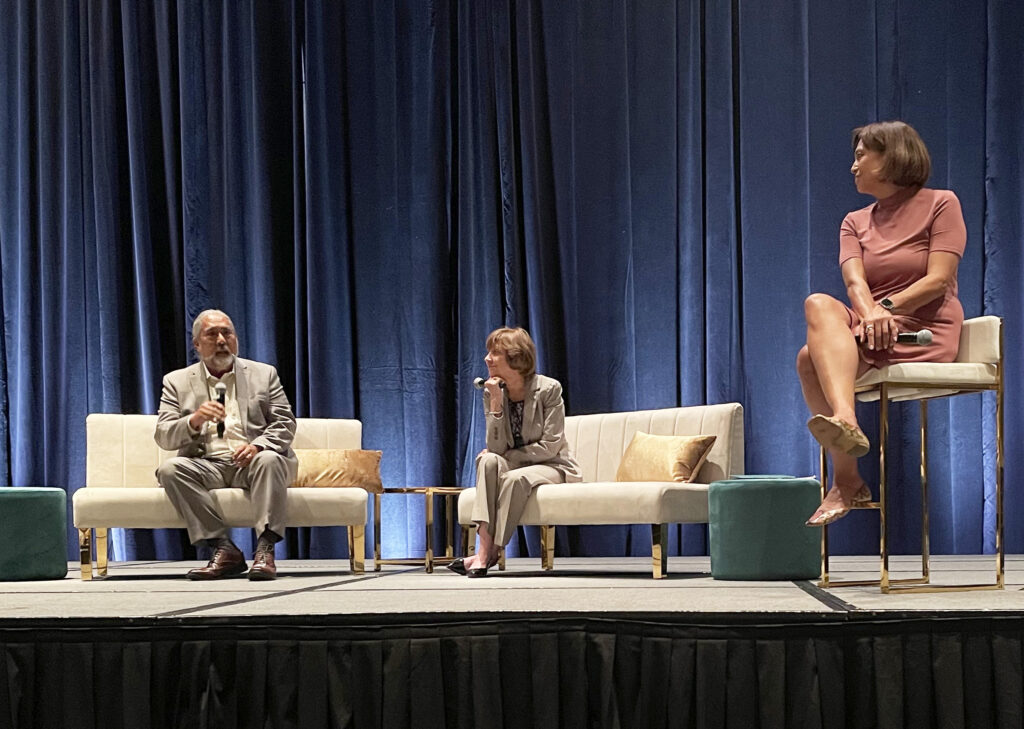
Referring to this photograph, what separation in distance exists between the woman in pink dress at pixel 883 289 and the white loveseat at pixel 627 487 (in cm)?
110

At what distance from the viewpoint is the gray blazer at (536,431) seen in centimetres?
475

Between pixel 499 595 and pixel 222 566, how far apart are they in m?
1.60

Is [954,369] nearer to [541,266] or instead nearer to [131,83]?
[541,266]

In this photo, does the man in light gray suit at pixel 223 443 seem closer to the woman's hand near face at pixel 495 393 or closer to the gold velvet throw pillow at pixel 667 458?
the woman's hand near face at pixel 495 393

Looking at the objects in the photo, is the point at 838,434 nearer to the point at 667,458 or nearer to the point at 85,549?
the point at 667,458

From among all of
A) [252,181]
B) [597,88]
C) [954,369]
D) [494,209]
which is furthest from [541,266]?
[954,369]

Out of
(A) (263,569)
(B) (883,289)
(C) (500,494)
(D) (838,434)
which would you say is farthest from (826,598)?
(A) (263,569)

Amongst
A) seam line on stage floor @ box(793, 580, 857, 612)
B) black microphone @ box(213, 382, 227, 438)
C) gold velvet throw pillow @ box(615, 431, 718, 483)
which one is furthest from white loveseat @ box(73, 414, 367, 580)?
seam line on stage floor @ box(793, 580, 857, 612)

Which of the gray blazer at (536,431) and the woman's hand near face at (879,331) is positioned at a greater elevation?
the woman's hand near face at (879,331)

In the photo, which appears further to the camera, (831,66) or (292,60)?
(292,60)

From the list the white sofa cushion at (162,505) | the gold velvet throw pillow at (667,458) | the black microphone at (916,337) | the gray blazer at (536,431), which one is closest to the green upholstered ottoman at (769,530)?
the gold velvet throw pillow at (667,458)

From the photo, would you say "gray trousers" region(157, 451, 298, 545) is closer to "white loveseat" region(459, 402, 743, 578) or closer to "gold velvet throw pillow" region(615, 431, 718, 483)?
"white loveseat" region(459, 402, 743, 578)

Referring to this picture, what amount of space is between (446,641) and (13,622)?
97 cm

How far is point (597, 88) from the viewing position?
21.1ft
